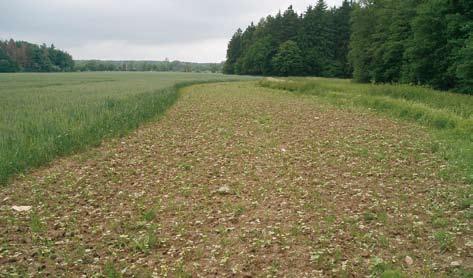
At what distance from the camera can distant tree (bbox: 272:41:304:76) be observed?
268ft

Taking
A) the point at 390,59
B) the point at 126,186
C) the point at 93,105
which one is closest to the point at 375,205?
the point at 126,186

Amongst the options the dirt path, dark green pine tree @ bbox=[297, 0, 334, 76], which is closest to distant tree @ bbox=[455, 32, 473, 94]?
the dirt path

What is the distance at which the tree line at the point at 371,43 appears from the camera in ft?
94.4

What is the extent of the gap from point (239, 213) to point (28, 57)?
5201 inches

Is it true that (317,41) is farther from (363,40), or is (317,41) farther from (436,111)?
(436,111)

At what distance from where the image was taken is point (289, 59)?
82.4m

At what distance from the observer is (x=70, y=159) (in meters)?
11.6

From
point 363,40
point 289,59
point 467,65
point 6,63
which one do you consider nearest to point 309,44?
point 289,59

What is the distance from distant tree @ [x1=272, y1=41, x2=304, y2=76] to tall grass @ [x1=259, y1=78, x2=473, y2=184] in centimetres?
4923

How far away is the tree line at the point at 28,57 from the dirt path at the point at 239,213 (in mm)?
114820

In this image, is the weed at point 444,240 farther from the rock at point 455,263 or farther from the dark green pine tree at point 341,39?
the dark green pine tree at point 341,39

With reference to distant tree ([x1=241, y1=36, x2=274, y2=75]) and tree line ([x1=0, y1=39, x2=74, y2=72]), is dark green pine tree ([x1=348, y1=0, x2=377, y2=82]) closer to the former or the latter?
distant tree ([x1=241, y1=36, x2=274, y2=75])

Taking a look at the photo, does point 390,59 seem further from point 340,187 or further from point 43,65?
point 43,65

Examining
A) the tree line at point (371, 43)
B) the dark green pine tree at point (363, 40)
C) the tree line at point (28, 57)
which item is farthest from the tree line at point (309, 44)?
the tree line at point (28, 57)
